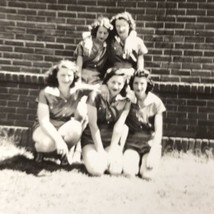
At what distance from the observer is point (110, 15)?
4.23 metres

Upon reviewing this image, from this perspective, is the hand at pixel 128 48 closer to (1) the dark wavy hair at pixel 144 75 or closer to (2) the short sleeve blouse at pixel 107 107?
(1) the dark wavy hair at pixel 144 75

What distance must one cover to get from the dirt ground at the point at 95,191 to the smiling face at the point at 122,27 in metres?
1.13

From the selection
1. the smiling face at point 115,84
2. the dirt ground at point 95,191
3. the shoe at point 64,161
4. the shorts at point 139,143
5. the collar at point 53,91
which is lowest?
the dirt ground at point 95,191

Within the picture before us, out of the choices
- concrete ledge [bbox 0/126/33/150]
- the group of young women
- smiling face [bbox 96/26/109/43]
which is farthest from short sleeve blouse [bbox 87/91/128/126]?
concrete ledge [bbox 0/126/33/150]

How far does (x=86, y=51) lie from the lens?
4145mm

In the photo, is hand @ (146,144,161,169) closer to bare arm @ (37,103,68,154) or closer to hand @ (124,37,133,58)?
bare arm @ (37,103,68,154)

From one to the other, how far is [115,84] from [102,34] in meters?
0.54

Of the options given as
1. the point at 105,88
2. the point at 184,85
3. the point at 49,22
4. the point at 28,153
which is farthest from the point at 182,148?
the point at 49,22

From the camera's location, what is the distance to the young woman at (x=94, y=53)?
4.11 meters

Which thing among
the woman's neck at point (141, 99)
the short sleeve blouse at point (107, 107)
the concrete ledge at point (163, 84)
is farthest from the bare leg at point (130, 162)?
the concrete ledge at point (163, 84)

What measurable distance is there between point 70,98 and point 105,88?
0.28 meters

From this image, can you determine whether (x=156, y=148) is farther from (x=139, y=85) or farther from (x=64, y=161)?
(x=64, y=161)

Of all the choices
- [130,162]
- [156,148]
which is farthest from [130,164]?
[156,148]

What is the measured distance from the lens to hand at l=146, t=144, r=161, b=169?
12.0 feet
